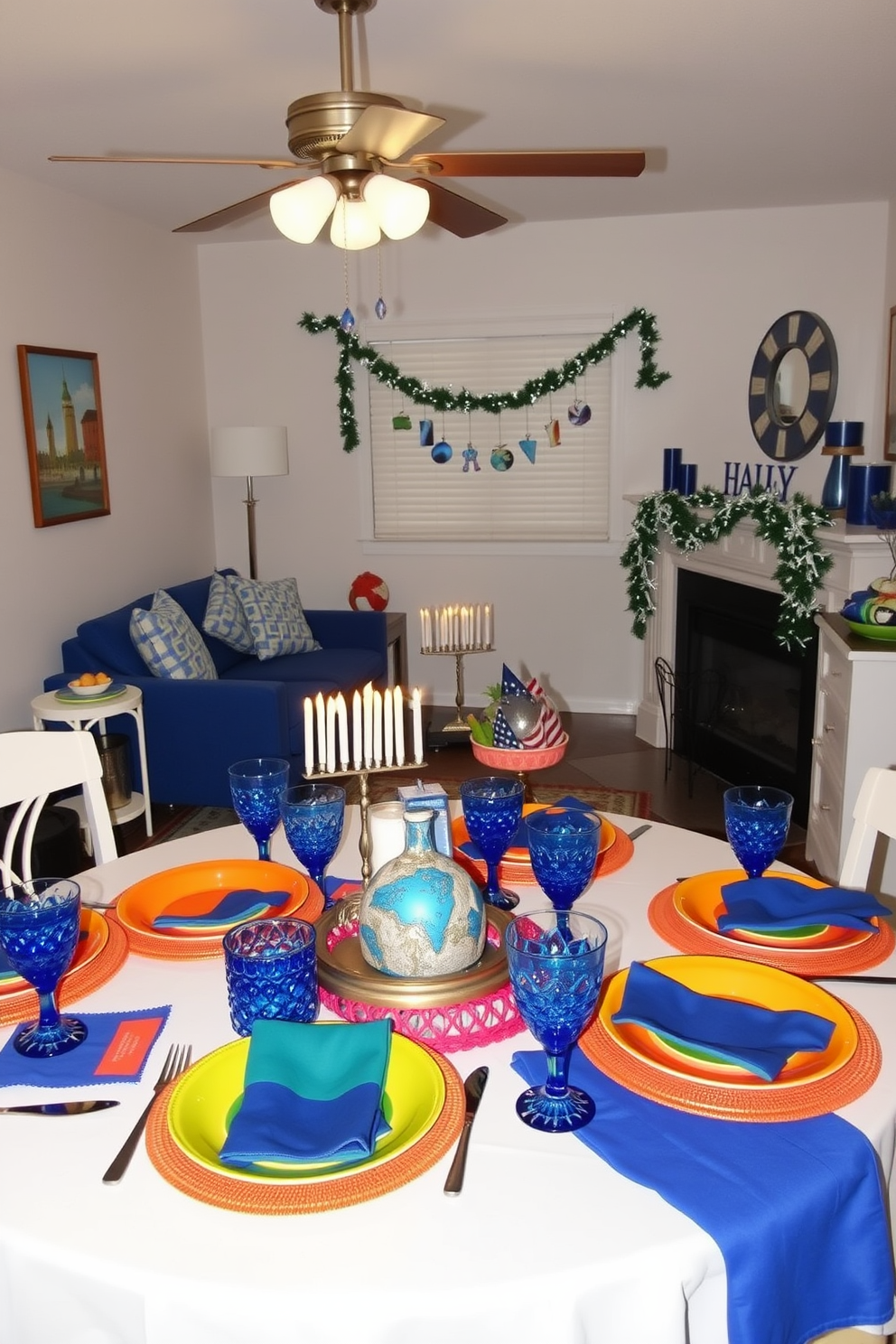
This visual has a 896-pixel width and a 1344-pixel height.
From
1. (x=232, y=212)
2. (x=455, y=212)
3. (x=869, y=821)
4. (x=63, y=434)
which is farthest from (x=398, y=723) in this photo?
(x=63, y=434)

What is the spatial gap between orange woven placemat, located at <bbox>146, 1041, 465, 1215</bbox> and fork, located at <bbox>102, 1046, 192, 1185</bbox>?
0.02 m

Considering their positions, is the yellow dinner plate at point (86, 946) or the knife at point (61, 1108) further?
the yellow dinner plate at point (86, 946)

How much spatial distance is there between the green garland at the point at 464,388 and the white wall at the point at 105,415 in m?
0.82

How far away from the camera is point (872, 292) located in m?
5.24

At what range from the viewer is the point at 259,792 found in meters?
1.74

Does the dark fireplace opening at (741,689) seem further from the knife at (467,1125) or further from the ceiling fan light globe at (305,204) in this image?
the knife at (467,1125)

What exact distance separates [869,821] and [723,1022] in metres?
0.70

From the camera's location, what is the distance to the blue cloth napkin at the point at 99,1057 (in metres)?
1.28

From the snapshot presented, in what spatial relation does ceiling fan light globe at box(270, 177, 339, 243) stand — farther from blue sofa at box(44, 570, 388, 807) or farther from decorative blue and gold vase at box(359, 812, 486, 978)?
blue sofa at box(44, 570, 388, 807)

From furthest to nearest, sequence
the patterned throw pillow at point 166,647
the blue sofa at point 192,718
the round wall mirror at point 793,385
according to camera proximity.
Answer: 1. the round wall mirror at point 793,385
2. the patterned throw pillow at point 166,647
3. the blue sofa at point 192,718

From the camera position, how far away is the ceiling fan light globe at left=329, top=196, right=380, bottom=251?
2176mm

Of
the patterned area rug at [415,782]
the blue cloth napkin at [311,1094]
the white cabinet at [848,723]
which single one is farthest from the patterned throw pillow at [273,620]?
the blue cloth napkin at [311,1094]

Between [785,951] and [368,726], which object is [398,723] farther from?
[785,951]

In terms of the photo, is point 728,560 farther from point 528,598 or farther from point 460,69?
point 460,69
